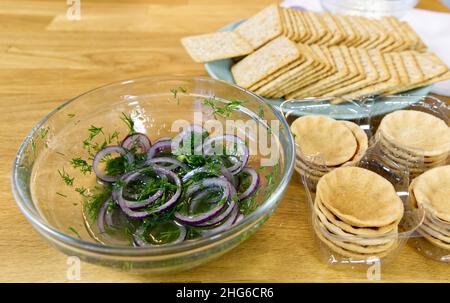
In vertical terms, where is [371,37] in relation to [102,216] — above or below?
above

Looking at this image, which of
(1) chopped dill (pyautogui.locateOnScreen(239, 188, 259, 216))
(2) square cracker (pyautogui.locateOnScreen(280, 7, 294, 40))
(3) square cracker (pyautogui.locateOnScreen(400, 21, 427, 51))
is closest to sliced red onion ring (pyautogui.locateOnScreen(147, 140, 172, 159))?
(1) chopped dill (pyautogui.locateOnScreen(239, 188, 259, 216))

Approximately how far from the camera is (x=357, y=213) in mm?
777

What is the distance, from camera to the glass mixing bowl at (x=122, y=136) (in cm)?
62

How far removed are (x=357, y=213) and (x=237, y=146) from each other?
0.28 metres

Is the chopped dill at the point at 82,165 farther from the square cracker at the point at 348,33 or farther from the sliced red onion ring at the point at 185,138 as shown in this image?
the square cracker at the point at 348,33

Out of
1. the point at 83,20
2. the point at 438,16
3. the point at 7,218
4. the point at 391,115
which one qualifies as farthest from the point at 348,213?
the point at 83,20

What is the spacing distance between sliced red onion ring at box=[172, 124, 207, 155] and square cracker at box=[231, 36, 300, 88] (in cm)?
29

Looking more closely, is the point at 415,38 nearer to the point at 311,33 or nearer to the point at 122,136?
the point at 311,33

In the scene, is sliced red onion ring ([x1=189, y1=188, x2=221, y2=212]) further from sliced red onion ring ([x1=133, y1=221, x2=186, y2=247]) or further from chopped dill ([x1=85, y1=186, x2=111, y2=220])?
chopped dill ([x1=85, y1=186, x2=111, y2=220])

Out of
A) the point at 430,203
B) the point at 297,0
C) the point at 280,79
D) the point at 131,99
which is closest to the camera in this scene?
the point at 430,203

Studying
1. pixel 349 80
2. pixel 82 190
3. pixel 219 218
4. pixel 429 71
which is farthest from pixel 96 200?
pixel 429 71

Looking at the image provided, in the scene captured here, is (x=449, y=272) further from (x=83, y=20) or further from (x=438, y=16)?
(x=83, y=20)

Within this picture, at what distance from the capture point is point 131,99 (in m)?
0.98
